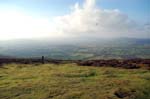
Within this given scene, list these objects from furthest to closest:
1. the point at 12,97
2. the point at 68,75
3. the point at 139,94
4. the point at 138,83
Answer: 1. the point at 68,75
2. the point at 138,83
3. the point at 139,94
4. the point at 12,97

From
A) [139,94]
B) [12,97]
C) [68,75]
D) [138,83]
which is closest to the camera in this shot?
[12,97]

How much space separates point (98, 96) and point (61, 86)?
6351mm

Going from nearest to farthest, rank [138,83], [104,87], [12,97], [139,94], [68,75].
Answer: [12,97] → [139,94] → [104,87] → [138,83] → [68,75]

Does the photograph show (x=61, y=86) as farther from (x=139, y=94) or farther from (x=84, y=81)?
(x=139, y=94)

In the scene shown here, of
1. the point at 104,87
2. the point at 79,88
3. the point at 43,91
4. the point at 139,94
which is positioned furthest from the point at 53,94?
the point at 139,94

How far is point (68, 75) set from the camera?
38.7 meters

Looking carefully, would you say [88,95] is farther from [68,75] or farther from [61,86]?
[68,75]

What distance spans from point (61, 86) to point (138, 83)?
1175 centimetres

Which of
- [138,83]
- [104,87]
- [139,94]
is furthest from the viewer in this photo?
[138,83]

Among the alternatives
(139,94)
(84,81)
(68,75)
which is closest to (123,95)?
(139,94)

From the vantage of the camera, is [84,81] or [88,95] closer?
[88,95]

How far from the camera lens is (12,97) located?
2598cm

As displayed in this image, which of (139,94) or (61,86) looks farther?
(61,86)

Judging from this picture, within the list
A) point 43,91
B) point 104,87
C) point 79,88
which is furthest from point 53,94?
point 104,87
